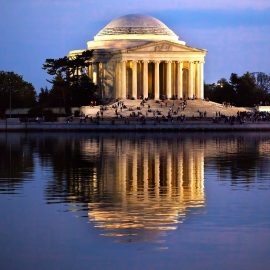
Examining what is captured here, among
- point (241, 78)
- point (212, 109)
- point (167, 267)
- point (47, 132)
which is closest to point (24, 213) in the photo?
point (167, 267)

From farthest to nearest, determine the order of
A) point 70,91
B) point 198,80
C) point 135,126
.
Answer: point 198,80 < point 70,91 < point 135,126

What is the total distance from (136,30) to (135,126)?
147ft

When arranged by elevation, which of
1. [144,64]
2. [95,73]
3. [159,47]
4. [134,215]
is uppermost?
[159,47]

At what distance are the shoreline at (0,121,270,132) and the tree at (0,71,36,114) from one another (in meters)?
23.1

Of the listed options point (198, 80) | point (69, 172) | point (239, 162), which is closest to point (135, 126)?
point (198, 80)

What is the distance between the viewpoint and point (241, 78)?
6102 inches

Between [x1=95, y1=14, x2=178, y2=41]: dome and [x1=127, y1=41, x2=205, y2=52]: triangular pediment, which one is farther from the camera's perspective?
[x1=95, y1=14, x2=178, y2=41]: dome

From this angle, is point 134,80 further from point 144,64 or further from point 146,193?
point 146,193

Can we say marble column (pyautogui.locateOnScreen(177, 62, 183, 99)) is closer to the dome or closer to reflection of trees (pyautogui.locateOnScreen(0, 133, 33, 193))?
the dome

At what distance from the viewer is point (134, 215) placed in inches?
1067

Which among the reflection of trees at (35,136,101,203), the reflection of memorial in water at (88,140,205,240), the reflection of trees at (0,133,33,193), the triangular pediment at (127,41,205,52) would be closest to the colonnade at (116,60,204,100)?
the triangular pediment at (127,41,205,52)

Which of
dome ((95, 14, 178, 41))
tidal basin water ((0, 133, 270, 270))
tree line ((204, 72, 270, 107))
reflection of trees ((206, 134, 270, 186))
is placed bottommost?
tidal basin water ((0, 133, 270, 270))

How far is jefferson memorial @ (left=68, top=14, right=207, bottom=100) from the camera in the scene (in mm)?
140125

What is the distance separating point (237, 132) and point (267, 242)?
83155 mm
